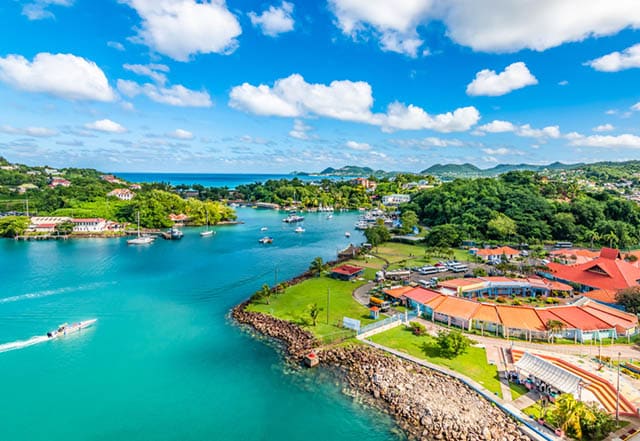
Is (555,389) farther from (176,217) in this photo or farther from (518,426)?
(176,217)

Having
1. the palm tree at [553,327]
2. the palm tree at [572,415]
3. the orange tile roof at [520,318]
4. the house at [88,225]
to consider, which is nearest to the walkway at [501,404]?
the palm tree at [572,415]

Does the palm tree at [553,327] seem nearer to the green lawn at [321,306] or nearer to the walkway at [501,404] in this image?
the walkway at [501,404]

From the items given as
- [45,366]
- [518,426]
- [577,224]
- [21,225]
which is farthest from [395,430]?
[21,225]

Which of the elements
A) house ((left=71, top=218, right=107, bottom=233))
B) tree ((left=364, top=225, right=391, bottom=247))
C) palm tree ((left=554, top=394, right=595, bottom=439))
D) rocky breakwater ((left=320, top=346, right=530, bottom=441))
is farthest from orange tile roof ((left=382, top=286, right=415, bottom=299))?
house ((left=71, top=218, right=107, bottom=233))

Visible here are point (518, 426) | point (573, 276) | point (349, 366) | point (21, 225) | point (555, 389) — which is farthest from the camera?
point (21, 225)

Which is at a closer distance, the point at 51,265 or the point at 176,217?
the point at 51,265
